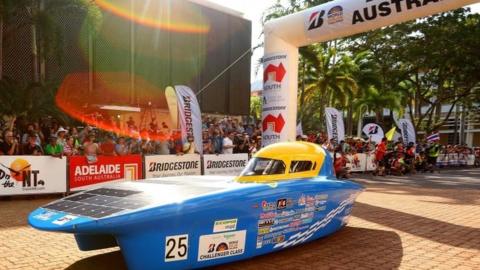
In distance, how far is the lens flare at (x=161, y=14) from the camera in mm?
21766

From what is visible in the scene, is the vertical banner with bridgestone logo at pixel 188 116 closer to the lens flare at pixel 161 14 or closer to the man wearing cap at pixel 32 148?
the man wearing cap at pixel 32 148

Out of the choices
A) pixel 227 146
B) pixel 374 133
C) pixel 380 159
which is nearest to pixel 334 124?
pixel 380 159

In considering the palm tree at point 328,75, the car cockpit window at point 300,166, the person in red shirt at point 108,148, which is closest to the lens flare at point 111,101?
the person in red shirt at point 108,148

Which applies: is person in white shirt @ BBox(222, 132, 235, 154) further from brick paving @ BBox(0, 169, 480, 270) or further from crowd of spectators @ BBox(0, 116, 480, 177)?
brick paving @ BBox(0, 169, 480, 270)

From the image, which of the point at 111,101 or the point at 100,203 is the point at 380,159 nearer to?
the point at 111,101

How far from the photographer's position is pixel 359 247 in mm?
5477

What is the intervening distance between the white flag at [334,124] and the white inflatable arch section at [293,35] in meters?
6.53

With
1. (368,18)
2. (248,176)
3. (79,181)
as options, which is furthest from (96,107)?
(248,176)

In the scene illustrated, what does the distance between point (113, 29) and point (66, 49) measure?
9.56 feet

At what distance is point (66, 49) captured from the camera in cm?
1947

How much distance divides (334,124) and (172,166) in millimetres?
7774

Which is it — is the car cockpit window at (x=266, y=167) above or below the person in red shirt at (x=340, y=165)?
above

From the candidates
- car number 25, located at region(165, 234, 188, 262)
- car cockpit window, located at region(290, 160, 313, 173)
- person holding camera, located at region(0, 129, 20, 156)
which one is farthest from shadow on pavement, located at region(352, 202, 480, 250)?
person holding camera, located at region(0, 129, 20, 156)

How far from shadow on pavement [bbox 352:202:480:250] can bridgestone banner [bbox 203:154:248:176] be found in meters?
5.25
